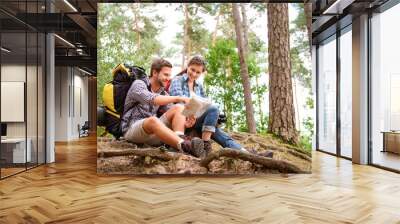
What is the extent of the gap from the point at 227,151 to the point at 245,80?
48.1 inches

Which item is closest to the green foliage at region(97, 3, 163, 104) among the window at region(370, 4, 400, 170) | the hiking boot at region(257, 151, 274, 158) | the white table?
the white table

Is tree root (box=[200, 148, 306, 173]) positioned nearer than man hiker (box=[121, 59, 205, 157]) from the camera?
No

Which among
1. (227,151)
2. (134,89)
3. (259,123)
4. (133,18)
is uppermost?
(133,18)

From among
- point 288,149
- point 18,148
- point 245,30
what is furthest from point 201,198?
point 18,148

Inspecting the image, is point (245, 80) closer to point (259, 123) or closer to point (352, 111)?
point (259, 123)

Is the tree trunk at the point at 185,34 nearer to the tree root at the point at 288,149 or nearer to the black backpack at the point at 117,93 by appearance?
the black backpack at the point at 117,93

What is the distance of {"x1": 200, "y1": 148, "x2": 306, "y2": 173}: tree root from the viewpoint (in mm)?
6789

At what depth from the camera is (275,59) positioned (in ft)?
23.0

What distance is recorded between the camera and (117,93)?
6.80m

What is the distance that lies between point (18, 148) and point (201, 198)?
374 cm

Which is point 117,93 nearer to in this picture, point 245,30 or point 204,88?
point 204,88

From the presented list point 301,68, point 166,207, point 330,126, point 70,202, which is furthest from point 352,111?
point 70,202

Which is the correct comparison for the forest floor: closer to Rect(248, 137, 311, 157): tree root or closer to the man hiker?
Rect(248, 137, 311, 157): tree root

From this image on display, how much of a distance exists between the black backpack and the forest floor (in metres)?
0.23
